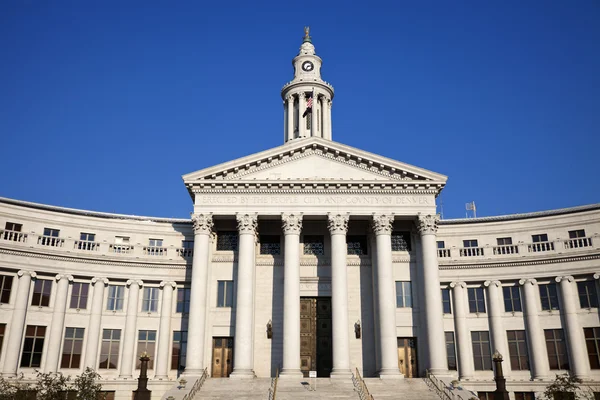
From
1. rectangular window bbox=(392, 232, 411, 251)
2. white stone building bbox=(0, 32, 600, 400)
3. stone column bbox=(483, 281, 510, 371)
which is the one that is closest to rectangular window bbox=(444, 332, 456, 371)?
white stone building bbox=(0, 32, 600, 400)

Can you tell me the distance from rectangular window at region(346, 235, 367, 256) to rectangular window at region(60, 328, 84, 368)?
22540 millimetres

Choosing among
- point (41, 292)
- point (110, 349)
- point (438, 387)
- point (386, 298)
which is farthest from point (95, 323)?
point (438, 387)

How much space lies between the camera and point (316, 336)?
45.2m

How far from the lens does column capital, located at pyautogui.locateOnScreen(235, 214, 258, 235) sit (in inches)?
1742

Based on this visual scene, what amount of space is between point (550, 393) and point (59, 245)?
122 ft

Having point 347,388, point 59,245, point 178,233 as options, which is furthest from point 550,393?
point 59,245

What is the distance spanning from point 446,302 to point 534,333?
7165mm

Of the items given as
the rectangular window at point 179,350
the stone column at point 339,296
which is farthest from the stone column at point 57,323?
the stone column at point 339,296

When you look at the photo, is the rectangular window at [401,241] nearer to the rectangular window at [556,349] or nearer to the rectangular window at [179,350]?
the rectangular window at [556,349]

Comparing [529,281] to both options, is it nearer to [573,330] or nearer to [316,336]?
[573,330]

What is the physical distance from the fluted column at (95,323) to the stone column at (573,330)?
36383 millimetres

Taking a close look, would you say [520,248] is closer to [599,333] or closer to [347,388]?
[599,333]

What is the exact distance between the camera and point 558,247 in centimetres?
4662

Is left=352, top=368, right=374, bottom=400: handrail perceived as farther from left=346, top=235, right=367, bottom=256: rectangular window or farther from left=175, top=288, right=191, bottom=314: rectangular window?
left=175, top=288, right=191, bottom=314: rectangular window
